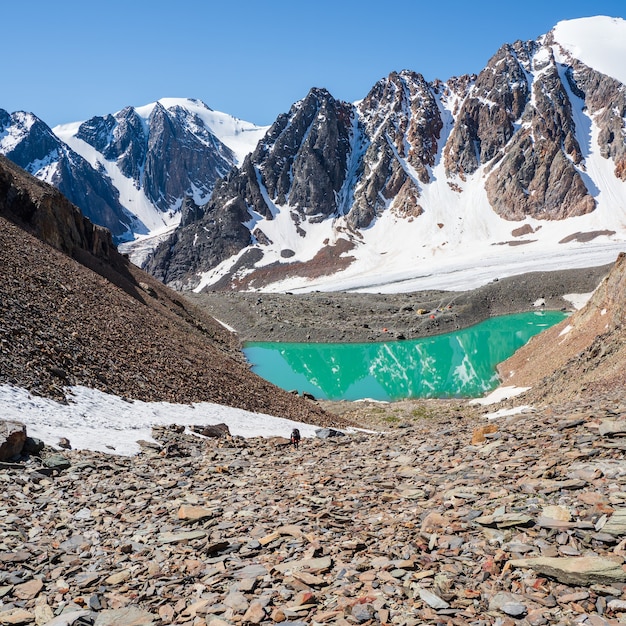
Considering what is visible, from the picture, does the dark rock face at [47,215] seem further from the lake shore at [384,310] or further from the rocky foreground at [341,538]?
the lake shore at [384,310]

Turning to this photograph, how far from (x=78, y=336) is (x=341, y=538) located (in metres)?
18.8

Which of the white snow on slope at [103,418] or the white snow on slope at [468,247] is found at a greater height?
the white snow on slope at [468,247]

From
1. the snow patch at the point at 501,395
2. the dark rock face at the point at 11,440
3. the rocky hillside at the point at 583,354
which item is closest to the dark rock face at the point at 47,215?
the dark rock face at the point at 11,440

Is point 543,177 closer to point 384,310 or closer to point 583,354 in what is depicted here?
point 384,310

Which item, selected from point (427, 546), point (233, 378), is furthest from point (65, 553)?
point (233, 378)

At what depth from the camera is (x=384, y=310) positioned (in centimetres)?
10569

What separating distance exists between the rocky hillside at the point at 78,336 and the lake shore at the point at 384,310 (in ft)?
176

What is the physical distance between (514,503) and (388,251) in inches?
7121

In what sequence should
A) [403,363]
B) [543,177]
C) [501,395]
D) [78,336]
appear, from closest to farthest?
[78,336] < [501,395] < [403,363] < [543,177]

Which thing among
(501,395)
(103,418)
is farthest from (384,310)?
(103,418)

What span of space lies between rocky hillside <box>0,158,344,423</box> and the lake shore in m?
53.8

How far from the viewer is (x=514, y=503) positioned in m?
8.92

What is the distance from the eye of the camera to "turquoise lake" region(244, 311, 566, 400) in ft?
196

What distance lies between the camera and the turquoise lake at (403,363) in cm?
5969
